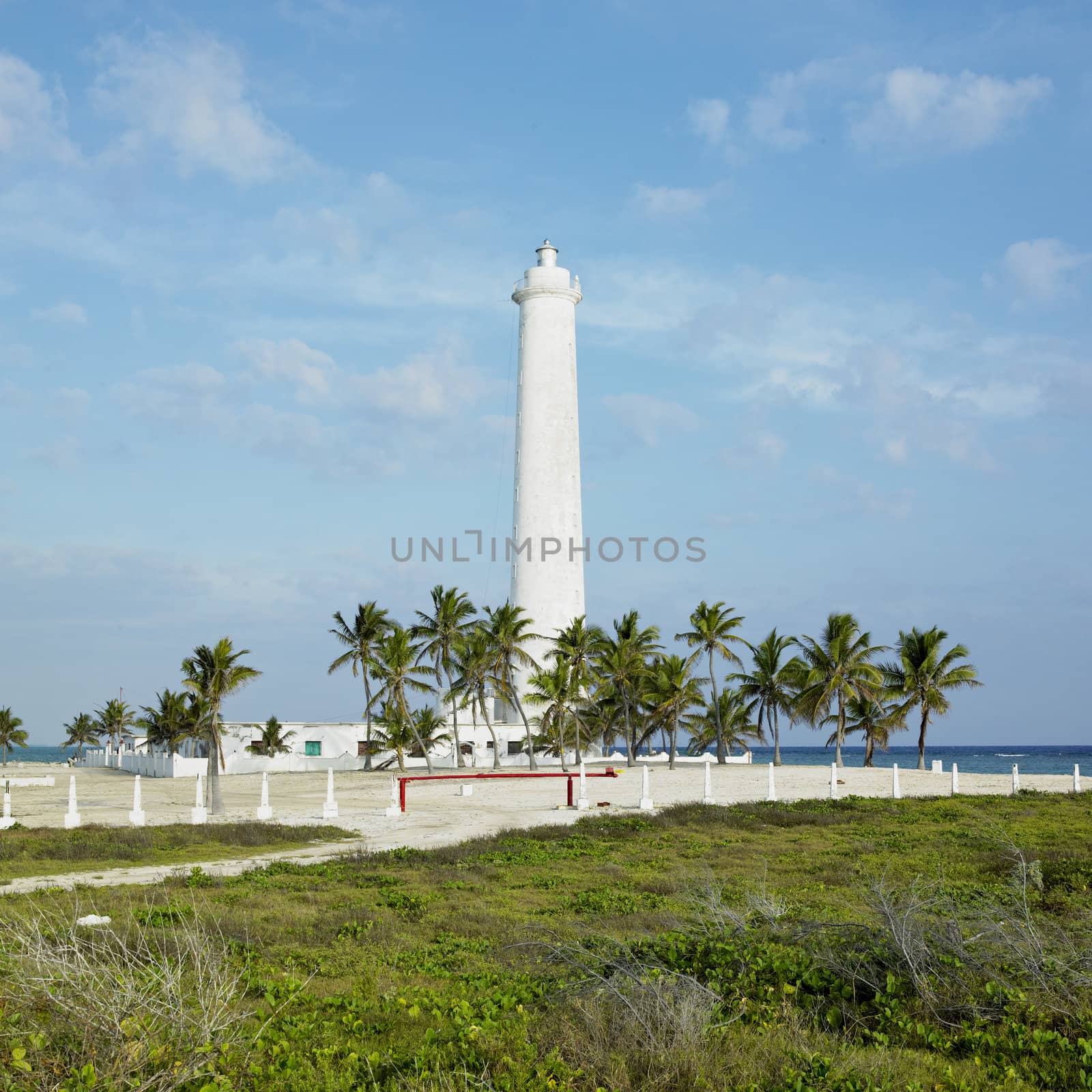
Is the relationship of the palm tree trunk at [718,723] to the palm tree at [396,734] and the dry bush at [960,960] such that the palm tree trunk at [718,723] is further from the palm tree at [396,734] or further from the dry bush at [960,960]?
the dry bush at [960,960]

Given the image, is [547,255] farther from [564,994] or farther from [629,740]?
[564,994]

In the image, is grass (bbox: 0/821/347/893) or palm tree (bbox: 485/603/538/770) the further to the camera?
palm tree (bbox: 485/603/538/770)

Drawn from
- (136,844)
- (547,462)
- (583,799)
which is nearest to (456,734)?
(547,462)

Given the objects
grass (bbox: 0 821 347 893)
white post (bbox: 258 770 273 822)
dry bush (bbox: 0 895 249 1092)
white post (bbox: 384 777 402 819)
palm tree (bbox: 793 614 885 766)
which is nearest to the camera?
dry bush (bbox: 0 895 249 1092)

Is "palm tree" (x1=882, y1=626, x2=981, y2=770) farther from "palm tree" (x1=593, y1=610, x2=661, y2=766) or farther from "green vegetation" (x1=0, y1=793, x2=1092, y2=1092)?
"green vegetation" (x1=0, y1=793, x2=1092, y2=1092)

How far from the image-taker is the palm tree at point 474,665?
2080 inches

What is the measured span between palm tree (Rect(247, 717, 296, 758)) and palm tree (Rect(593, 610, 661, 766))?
1897cm

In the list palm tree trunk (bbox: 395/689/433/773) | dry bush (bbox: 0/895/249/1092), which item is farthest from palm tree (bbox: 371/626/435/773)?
dry bush (bbox: 0/895/249/1092)

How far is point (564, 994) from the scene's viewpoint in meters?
7.89

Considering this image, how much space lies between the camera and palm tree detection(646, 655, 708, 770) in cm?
5141

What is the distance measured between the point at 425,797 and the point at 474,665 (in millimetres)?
18794

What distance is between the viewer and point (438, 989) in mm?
8836

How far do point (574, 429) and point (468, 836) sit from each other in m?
38.5

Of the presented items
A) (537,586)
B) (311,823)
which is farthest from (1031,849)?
(537,586)
